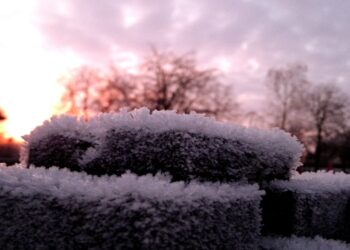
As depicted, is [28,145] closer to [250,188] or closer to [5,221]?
[5,221]

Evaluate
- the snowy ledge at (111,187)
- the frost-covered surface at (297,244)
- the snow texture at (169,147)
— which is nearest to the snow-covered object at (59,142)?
the snow texture at (169,147)

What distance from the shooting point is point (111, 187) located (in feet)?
12.7

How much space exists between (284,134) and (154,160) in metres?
1.77

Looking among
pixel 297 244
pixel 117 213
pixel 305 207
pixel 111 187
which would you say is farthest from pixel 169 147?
pixel 305 207

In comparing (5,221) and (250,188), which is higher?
(250,188)

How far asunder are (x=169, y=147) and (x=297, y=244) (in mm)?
1752

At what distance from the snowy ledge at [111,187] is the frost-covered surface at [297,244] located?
32.4 inches

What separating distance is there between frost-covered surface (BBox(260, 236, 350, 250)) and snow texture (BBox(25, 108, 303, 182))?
0.67 metres

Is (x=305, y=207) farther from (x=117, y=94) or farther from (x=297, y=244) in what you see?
(x=117, y=94)

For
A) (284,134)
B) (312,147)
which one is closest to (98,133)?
(284,134)

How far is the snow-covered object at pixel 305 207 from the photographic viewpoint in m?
5.84

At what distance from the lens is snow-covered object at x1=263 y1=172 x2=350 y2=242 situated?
584 cm

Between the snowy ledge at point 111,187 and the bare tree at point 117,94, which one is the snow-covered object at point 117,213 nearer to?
the snowy ledge at point 111,187

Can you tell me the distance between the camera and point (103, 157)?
16.2 ft
